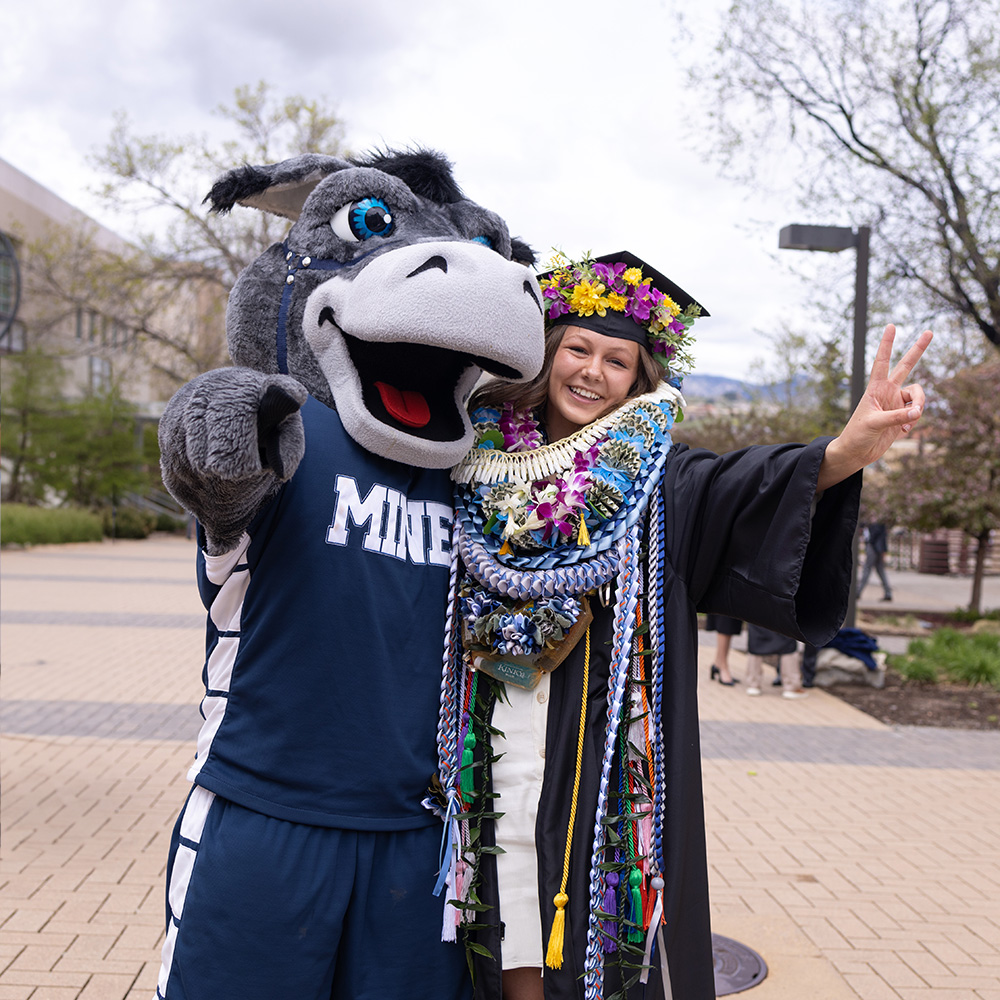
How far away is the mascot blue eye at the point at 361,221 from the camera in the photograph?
83.9 inches

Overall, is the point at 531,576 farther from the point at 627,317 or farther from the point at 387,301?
the point at 627,317

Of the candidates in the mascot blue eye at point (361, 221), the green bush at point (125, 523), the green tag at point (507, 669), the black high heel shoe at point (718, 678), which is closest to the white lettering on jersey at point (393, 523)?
the green tag at point (507, 669)

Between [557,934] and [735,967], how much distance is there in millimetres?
1891

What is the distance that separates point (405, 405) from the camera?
80.8 inches

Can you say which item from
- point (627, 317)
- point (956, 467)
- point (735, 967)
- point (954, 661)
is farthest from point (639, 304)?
point (956, 467)

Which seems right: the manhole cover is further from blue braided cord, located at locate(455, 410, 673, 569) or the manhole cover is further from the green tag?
blue braided cord, located at locate(455, 410, 673, 569)

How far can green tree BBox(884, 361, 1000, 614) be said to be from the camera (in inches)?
432

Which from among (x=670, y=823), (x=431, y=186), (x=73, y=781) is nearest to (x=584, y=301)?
(x=431, y=186)

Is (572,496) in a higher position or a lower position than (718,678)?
higher

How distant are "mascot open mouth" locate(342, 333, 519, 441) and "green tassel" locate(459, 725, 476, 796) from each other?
24.9 inches

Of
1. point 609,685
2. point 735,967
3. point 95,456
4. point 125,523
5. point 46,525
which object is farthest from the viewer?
point 125,523

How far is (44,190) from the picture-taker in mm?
33781

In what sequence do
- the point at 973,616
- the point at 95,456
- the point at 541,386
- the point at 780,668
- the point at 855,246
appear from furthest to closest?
the point at 95,456 < the point at 973,616 < the point at 855,246 < the point at 780,668 < the point at 541,386

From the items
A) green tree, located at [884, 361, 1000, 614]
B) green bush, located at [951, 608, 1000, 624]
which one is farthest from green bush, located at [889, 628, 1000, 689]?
green bush, located at [951, 608, 1000, 624]
